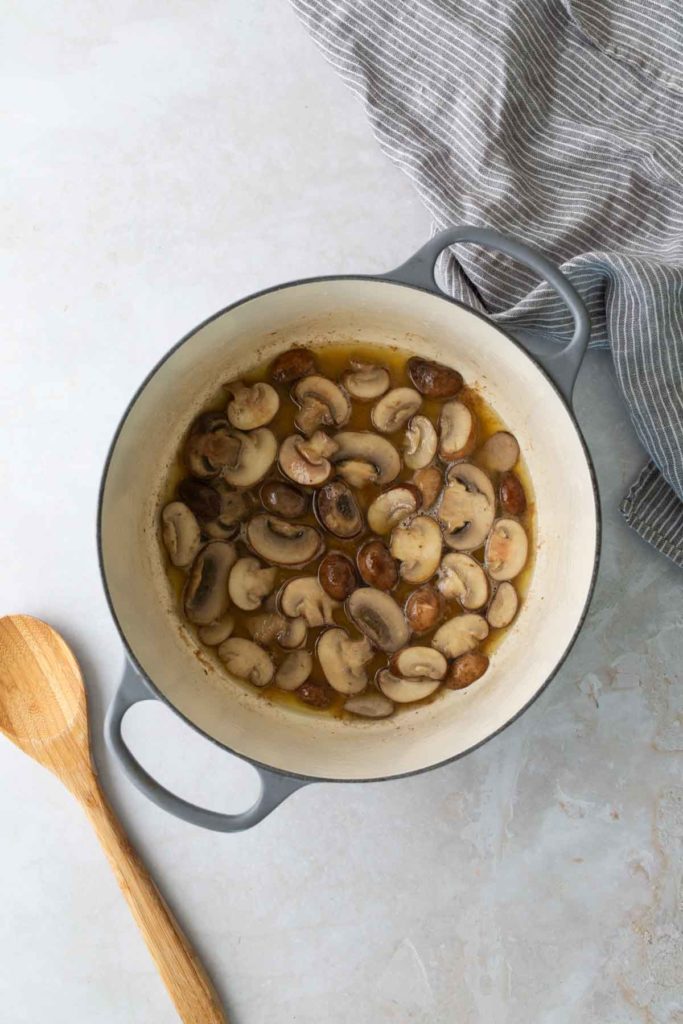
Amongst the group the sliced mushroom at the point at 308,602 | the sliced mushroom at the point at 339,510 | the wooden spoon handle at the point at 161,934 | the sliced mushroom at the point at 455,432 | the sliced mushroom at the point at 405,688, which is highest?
the sliced mushroom at the point at 455,432

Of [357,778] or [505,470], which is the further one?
[505,470]

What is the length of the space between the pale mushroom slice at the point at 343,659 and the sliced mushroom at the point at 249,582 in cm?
11

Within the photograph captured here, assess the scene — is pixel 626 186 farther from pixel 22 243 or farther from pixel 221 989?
→ pixel 221 989

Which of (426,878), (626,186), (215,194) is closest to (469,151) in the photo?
(626,186)

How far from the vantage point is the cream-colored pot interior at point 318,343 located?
1.24m

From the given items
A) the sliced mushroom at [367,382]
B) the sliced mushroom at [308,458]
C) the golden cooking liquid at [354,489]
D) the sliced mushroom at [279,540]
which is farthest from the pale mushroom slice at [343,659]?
the sliced mushroom at [367,382]

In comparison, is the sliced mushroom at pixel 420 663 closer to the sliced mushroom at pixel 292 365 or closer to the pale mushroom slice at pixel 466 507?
the pale mushroom slice at pixel 466 507

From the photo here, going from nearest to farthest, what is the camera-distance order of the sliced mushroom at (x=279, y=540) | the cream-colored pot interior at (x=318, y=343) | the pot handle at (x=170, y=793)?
the pot handle at (x=170, y=793), the cream-colored pot interior at (x=318, y=343), the sliced mushroom at (x=279, y=540)

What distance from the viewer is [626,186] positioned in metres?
1.38

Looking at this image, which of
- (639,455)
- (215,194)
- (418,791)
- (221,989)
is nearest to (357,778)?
(418,791)

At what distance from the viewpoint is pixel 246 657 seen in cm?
135

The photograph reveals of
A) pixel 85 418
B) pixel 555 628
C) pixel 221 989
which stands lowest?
pixel 221 989

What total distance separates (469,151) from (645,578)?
684 mm

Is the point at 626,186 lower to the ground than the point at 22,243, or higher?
higher
